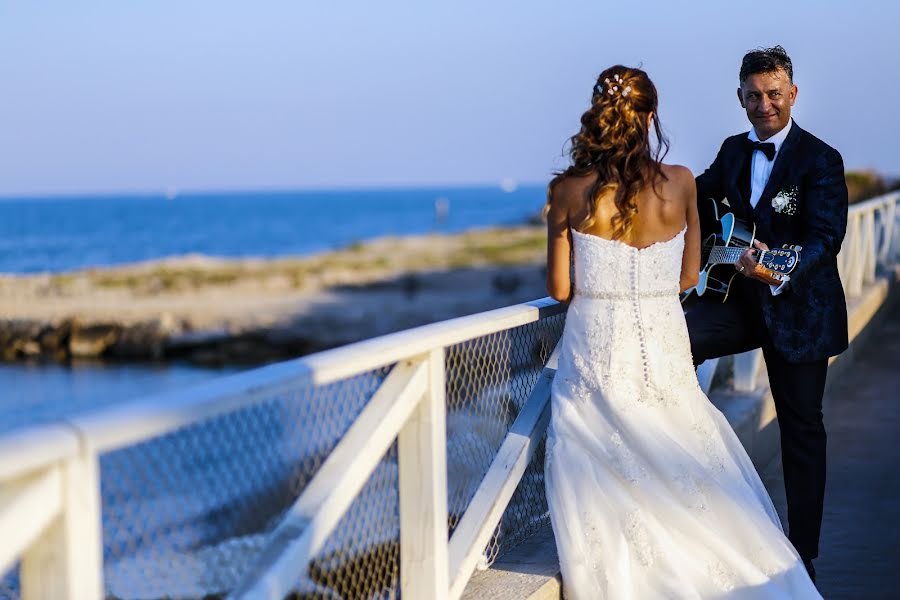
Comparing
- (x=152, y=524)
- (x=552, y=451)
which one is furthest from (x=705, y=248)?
(x=152, y=524)

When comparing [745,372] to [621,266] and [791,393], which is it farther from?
[621,266]

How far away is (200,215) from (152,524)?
484 feet

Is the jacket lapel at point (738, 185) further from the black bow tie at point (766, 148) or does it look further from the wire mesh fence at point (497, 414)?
the wire mesh fence at point (497, 414)

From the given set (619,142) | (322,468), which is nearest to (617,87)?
(619,142)

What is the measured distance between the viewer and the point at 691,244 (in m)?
4.17

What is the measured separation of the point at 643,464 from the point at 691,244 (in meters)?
0.80

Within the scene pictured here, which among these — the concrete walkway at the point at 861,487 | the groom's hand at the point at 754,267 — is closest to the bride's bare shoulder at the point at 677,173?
the groom's hand at the point at 754,267

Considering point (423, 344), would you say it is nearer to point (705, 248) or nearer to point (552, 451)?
point (552, 451)

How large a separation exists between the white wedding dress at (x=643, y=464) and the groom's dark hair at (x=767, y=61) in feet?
2.39

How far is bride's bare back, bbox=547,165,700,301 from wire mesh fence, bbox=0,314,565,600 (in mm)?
362

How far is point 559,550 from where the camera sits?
398 cm

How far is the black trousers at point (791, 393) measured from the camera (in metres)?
4.52

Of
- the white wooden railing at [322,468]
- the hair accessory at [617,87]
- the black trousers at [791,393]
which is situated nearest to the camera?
the white wooden railing at [322,468]

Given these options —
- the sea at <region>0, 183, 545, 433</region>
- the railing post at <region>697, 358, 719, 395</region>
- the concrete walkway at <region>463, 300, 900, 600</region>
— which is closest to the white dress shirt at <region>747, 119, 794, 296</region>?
the concrete walkway at <region>463, 300, 900, 600</region>
